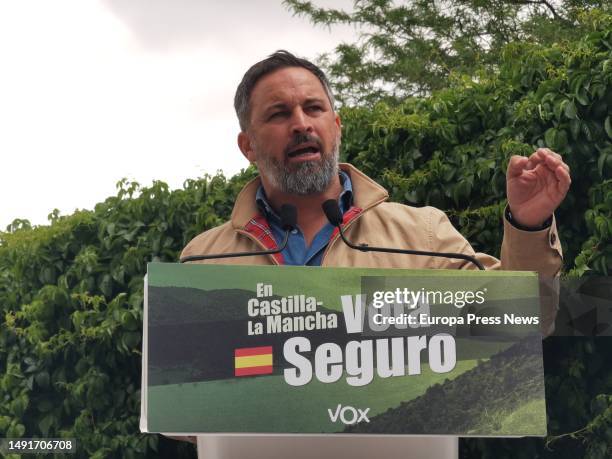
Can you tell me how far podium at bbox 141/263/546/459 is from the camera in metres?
1.89

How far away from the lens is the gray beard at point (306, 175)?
2723mm

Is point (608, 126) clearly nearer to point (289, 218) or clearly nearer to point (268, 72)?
point (268, 72)

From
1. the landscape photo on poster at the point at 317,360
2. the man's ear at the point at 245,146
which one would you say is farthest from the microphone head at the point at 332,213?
the man's ear at the point at 245,146

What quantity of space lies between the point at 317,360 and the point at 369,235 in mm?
957

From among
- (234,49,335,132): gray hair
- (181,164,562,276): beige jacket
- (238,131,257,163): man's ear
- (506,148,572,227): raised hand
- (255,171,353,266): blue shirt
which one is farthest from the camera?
(238,131,257,163): man's ear

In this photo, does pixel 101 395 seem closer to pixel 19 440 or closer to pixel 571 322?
pixel 19 440

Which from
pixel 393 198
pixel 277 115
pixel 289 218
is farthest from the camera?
pixel 393 198

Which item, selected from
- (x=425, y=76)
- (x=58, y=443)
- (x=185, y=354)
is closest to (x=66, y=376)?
(x=58, y=443)

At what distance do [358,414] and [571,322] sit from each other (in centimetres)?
182

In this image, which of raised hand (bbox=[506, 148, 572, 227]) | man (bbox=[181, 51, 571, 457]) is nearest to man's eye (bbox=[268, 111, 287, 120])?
man (bbox=[181, 51, 571, 457])

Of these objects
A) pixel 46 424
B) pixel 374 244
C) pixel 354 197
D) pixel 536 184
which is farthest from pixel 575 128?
pixel 46 424

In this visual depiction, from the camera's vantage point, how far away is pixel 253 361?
1.90 meters

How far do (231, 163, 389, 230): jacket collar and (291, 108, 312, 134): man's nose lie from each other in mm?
284

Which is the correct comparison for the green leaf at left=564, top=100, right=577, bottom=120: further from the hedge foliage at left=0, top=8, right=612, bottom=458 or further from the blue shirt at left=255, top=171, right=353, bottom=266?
the blue shirt at left=255, top=171, right=353, bottom=266
